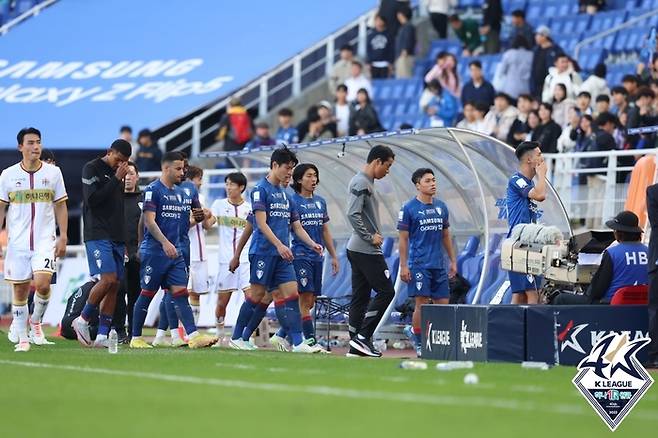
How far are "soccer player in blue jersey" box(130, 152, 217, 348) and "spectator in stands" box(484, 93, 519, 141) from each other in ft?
27.6

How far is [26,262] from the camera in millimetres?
16297

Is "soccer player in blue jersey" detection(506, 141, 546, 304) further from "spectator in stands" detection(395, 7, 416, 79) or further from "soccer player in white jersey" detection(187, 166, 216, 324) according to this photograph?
"spectator in stands" detection(395, 7, 416, 79)

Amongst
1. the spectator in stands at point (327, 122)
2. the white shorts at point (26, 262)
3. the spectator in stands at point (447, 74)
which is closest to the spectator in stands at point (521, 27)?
the spectator in stands at point (447, 74)

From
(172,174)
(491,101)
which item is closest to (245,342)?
(172,174)

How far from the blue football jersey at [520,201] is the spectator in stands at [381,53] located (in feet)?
48.1

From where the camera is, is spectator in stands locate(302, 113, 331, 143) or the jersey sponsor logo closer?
the jersey sponsor logo

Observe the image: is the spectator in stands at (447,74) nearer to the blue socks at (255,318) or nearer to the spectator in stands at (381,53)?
the spectator in stands at (381,53)

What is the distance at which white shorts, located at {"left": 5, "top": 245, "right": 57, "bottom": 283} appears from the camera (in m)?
16.2

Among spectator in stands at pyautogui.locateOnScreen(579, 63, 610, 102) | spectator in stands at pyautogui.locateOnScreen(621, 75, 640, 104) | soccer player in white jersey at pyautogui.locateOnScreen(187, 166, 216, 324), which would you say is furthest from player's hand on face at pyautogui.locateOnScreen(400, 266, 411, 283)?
spectator in stands at pyautogui.locateOnScreen(579, 63, 610, 102)

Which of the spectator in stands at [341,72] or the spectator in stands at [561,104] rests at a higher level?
the spectator in stands at [341,72]

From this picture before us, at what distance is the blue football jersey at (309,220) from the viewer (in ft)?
58.0

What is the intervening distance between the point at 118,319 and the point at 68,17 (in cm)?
1609

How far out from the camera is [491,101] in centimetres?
2644

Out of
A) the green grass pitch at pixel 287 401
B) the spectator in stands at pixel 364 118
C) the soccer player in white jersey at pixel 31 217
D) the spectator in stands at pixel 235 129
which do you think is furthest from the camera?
the spectator in stands at pixel 235 129
